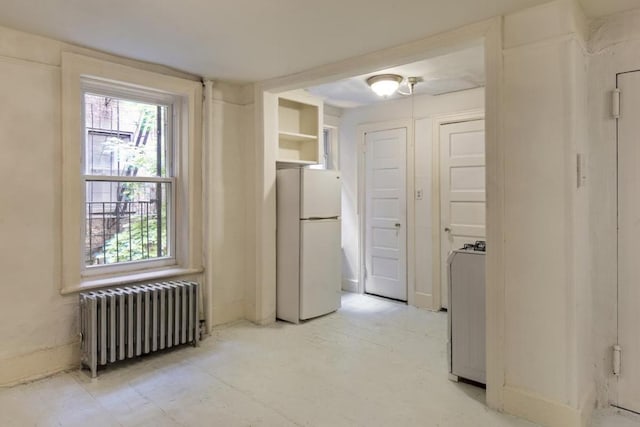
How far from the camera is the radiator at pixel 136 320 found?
2785 mm

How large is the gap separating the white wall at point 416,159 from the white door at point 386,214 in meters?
0.16

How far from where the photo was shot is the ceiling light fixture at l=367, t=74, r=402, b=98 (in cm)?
372

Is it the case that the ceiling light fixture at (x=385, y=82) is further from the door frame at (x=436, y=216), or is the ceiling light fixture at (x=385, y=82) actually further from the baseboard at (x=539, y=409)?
the baseboard at (x=539, y=409)

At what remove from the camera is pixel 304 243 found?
3.93 m

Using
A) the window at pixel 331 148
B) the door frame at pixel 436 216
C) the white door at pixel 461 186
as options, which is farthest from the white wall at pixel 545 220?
the window at pixel 331 148

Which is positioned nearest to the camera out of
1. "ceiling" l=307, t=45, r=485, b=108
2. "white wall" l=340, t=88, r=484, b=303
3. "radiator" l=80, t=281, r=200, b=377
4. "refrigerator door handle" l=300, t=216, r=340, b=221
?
"radiator" l=80, t=281, r=200, b=377

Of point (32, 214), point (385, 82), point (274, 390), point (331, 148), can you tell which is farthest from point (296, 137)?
point (274, 390)

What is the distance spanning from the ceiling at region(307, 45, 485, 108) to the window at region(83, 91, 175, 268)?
1.65m

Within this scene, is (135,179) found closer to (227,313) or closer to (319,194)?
(227,313)

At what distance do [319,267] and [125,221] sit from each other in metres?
1.83

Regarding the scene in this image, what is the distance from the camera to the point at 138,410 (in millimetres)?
2328

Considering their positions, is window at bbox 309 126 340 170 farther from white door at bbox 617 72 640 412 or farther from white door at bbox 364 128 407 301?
white door at bbox 617 72 640 412

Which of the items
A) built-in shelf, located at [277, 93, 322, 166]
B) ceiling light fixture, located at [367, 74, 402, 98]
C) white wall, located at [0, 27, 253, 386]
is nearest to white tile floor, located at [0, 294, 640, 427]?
white wall, located at [0, 27, 253, 386]

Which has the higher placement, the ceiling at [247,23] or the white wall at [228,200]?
the ceiling at [247,23]
